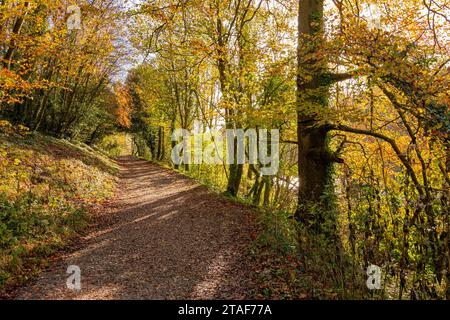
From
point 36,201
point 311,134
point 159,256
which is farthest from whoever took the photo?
point 36,201

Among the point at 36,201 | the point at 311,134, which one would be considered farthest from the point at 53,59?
the point at 311,134

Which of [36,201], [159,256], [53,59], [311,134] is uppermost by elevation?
[53,59]

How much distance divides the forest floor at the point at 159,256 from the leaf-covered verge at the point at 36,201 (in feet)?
1.47

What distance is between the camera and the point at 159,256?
22.8 ft

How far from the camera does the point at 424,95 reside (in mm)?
4898

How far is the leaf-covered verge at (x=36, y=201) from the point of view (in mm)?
6168

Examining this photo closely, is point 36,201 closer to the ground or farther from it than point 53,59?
closer to the ground

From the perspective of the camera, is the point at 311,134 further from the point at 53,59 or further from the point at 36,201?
the point at 53,59

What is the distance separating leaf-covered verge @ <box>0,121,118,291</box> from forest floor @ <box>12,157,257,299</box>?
0.45m

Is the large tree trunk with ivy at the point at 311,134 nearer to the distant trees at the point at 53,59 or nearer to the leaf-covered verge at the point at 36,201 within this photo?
the distant trees at the point at 53,59

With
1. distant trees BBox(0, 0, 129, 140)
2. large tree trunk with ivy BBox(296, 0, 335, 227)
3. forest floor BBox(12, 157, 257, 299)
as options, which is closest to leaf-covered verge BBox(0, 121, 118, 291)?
forest floor BBox(12, 157, 257, 299)

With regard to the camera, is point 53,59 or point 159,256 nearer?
point 159,256

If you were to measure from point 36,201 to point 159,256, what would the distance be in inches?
177
